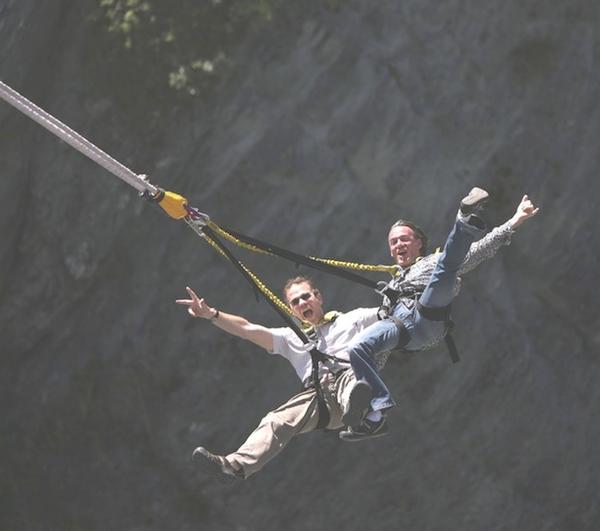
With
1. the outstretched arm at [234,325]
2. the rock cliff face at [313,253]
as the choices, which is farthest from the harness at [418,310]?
the rock cliff face at [313,253]

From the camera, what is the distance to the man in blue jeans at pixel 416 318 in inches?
429

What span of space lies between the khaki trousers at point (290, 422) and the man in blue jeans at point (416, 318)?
0.19 m

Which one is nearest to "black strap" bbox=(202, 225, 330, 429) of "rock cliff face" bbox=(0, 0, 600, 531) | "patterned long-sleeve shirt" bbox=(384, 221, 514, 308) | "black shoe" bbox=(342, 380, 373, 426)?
"black shoe" bbox=(342, 380, 373, 426)

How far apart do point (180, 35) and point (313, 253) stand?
11.5ft

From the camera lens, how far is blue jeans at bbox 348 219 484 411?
10766mm

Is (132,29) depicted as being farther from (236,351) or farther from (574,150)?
(574,150)

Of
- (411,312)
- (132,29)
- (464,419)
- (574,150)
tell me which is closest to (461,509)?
(464,419)

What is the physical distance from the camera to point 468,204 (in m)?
10.4

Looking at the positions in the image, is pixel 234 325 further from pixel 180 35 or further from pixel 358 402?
pixel 180 35

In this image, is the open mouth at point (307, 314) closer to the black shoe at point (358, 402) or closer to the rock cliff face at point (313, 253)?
the black shoe at point (358, 402)

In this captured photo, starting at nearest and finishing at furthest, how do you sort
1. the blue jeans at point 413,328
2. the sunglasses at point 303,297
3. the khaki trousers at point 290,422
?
the blue jeans at point 413,328, the khaki trousers at point 290,422, the sunglasses at point 303,297

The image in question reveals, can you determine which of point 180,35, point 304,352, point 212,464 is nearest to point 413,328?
point 304,352

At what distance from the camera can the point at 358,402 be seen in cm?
1099

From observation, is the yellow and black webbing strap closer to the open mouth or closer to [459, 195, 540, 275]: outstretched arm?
the open mouth
